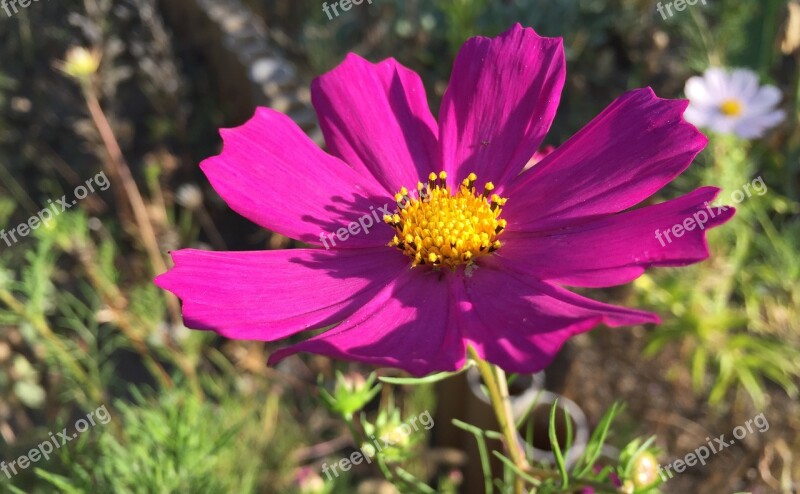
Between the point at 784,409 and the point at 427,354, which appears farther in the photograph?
the point at 784,409

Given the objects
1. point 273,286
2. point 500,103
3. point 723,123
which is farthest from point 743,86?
point 273,286

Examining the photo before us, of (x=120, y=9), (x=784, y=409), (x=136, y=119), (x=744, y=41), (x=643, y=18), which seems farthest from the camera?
(x=136, y=119)

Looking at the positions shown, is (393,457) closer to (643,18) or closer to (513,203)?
(513,203)

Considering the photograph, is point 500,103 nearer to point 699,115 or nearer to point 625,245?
point 625,245

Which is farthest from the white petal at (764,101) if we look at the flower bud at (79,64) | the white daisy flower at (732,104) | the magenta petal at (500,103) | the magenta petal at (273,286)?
the flower bud at (79,64)

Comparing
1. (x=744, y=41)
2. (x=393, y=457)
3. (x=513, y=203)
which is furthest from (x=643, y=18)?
(x=393, y=457)

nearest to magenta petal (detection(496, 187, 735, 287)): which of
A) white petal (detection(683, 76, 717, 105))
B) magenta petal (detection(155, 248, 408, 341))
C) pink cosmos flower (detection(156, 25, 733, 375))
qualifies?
pink cosmos flower (detection(156, 25, 733, 375))
